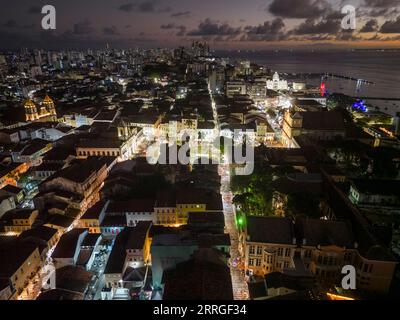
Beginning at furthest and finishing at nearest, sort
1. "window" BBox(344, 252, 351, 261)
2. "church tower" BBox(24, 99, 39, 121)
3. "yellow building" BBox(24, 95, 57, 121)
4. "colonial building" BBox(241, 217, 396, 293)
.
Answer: "yellow building" BBox(24, 95, 57, 121)
"church tower" BBox(24, 99, 39, 121)
"window" BBox(344, 252, 351, 261)
"colonial building" BBox(241, 217, 396, 293)

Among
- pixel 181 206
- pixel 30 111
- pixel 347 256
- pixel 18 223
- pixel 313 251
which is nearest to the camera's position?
pixel 347 256

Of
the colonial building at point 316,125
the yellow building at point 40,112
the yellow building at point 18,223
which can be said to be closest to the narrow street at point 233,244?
the colonial building at point 316,125

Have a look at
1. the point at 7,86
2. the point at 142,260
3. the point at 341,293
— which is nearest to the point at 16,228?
the point at 142,260

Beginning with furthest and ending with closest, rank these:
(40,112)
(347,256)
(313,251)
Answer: (40,112), (313,251), (347,256)

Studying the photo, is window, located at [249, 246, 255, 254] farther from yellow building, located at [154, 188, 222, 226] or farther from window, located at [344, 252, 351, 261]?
window, located at [344, 252, 351, 261]

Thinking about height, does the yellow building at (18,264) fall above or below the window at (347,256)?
below

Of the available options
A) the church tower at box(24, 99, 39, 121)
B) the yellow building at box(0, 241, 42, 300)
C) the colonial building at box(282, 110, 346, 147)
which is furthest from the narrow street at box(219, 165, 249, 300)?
the church tower at box(24, 99, 39, 121)

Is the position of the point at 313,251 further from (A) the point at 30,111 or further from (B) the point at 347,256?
(A) the point at 30,111

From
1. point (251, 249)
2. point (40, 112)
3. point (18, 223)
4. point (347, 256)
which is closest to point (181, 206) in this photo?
point (251, 249)

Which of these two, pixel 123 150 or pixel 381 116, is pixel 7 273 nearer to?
pixel 123 150

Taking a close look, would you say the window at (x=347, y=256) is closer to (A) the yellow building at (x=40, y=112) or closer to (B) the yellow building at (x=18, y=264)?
(B) the yellow building at (x=18, y=264)

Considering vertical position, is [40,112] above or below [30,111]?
below
